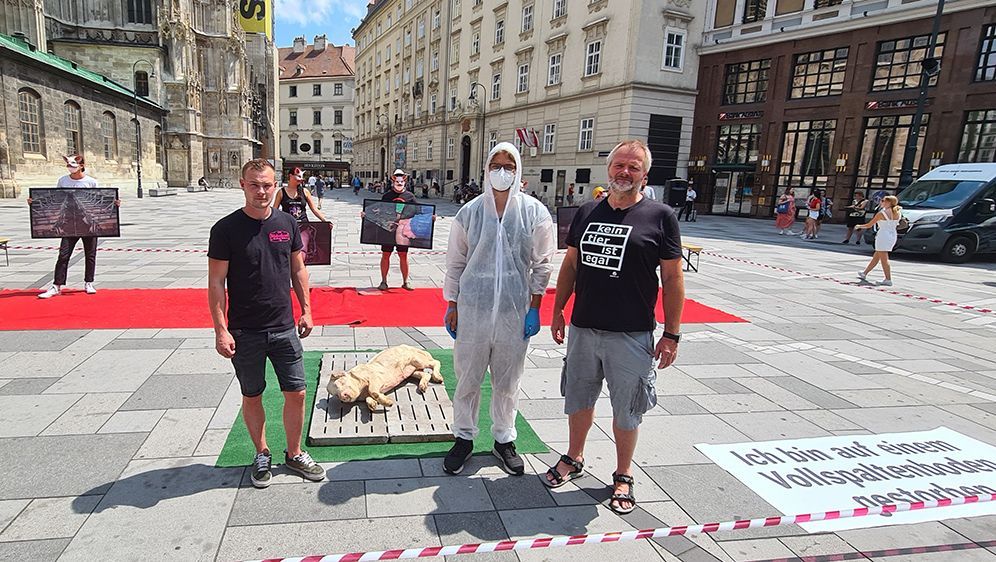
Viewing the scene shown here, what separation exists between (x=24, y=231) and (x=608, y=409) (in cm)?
1575

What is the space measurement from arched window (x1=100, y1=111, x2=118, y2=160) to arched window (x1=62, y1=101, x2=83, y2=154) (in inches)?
93.9

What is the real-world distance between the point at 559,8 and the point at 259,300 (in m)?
35.0

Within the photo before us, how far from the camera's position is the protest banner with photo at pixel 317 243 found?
8.09 metres

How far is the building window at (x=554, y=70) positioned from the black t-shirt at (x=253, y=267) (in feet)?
109

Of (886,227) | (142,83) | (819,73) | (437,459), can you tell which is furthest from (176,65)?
(437,459)

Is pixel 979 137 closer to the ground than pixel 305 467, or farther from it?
farther from it

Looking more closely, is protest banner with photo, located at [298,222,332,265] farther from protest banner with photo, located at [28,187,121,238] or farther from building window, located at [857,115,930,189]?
building window, located at [857,115,930,189]

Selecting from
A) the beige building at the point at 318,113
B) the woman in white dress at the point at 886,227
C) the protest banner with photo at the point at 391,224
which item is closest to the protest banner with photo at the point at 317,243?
the protest banner with photo at the point at 391,224

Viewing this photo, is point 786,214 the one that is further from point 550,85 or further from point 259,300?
point 259,300

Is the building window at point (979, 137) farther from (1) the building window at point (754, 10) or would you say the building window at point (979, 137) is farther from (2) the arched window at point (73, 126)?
(2) the arched window at point (73, 126)

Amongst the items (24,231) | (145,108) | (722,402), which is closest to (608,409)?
(722,402)

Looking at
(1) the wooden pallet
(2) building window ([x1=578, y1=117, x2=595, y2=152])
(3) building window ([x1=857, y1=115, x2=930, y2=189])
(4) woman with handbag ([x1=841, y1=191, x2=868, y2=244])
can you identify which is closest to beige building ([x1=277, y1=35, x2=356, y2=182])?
(2) building window ([x1=578, y1=117, x2=595, y2=152])

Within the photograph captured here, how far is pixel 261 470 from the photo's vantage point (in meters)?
3.12

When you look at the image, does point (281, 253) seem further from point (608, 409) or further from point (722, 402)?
point (722, 402)
